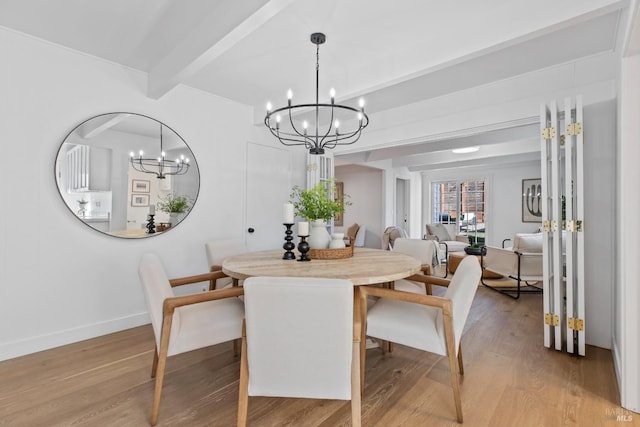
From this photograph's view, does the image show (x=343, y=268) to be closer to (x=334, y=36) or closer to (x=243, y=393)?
(x=243, y=393)

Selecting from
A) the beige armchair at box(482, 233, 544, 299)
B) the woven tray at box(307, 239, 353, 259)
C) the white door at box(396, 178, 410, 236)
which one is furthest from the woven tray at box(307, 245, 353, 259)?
the white door at box(396, 178, 410, 236)

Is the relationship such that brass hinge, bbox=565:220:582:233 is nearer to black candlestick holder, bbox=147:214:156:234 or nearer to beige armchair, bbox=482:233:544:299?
beige armchair, bbox=482:233:544:299

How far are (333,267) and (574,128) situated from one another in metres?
2.09

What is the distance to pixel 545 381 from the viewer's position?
201 centimetres

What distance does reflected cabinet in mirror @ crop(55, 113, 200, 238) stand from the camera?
8.52 ft

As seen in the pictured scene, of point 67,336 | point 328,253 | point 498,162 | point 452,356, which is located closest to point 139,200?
point 67,336

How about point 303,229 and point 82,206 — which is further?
point 82,206

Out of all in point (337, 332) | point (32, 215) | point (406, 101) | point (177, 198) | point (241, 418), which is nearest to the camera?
point (337, 332)

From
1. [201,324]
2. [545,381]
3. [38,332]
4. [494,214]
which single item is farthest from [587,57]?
[494,214]

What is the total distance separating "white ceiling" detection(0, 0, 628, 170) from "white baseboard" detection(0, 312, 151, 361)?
84.1 inches

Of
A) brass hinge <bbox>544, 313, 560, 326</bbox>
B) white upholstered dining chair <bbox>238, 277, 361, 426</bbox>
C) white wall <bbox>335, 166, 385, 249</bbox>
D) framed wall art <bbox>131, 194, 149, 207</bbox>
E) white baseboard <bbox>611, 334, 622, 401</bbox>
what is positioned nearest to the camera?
white upholstered dining chair <bbox>238, 277, 361, 426</bbox>

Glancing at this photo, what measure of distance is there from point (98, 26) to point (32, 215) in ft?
4.99

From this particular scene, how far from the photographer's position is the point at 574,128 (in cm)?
232

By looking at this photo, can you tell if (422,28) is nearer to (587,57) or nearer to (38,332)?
(587,57)
